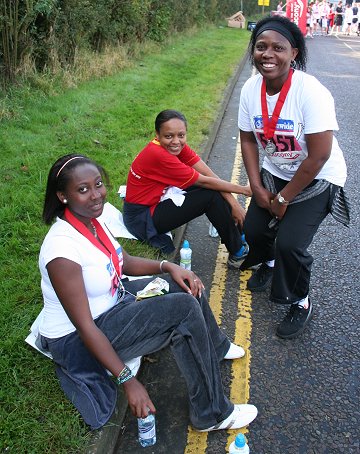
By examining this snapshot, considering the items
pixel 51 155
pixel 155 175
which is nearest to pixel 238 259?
pixel 155 175

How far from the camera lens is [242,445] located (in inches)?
87.2

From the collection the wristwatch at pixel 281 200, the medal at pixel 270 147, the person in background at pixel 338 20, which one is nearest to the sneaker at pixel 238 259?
the wristwatch at pixel 281 200

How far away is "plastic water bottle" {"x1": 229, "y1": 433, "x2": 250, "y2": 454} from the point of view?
2.20 m

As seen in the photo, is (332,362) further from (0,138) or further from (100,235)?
(0,138)

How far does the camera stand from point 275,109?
3.06m

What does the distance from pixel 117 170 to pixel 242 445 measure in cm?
399

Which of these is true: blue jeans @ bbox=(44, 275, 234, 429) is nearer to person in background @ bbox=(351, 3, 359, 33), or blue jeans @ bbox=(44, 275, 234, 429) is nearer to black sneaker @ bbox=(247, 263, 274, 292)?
black sneaker @ bbox=(247, 263, 274, 292)

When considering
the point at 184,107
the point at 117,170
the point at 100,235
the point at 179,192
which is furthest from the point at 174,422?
the point at 184,107

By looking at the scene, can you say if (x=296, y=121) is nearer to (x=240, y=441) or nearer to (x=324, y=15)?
(x=240, y=441)

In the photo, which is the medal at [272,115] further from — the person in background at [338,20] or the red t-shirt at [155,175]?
the person in background at [338,20]

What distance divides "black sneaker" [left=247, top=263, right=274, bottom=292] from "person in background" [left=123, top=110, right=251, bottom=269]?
285 millimetres

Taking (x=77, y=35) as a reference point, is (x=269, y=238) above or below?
below

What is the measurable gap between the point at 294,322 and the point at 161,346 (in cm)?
123

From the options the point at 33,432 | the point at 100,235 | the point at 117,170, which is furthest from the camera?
the point at 117,170
